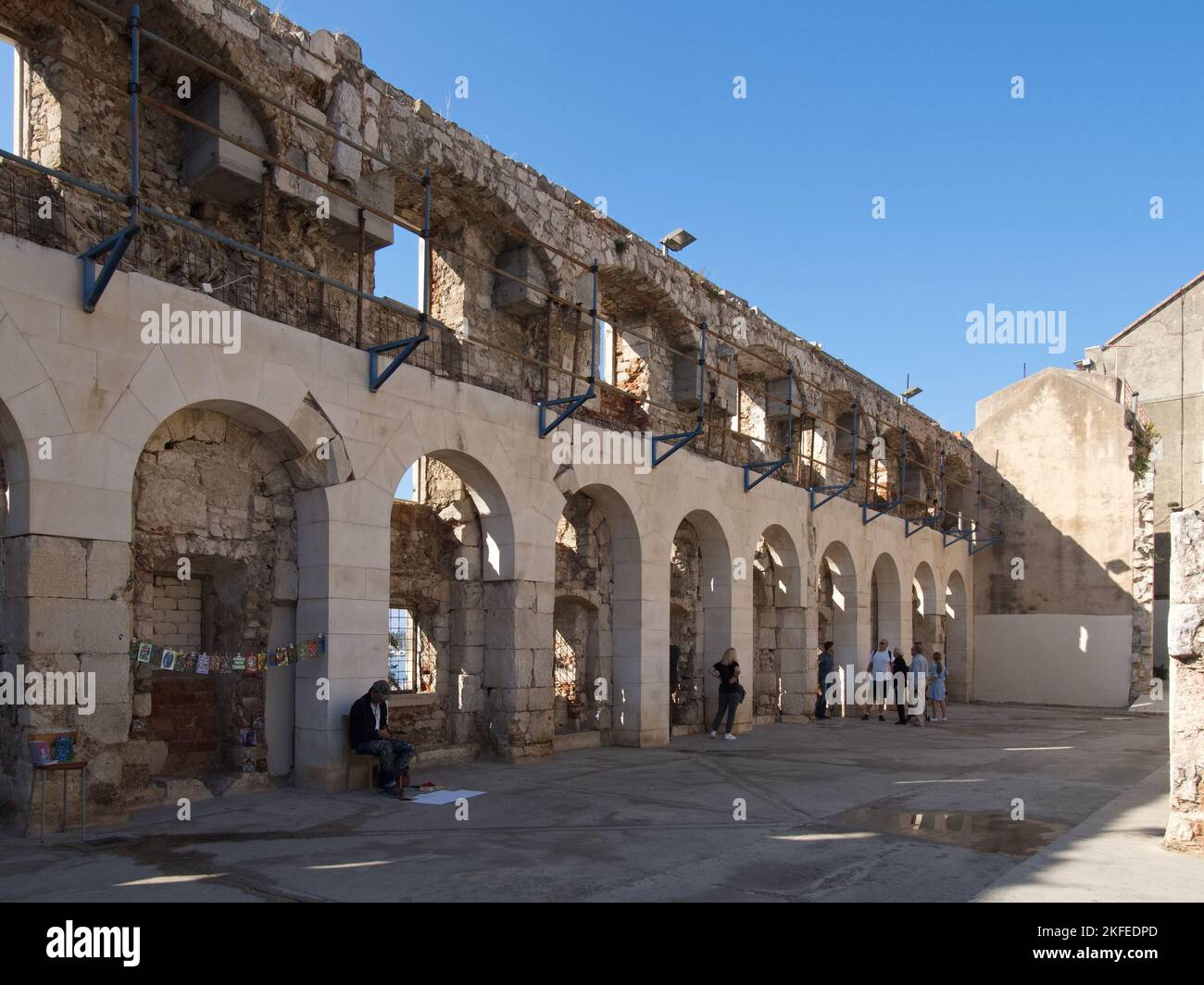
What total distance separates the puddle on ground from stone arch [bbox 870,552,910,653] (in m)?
13.7

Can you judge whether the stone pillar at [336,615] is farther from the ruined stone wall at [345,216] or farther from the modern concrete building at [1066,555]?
the modern concrete building at [1066,555]

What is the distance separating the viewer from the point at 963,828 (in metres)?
7.39

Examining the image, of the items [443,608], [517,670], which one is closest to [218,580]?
[443,608]

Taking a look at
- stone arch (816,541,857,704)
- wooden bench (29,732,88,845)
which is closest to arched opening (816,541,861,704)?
stone arch (816,541,857,704)

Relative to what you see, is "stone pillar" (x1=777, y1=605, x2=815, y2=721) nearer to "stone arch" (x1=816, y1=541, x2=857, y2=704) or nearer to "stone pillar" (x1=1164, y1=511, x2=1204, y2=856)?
"stone arch" (x1=816, y1=541, x2=857, y2=704)

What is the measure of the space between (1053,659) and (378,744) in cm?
1988

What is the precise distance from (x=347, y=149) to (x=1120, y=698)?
20569 millimetres

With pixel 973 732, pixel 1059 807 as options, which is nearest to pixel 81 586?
pixel 1059 807

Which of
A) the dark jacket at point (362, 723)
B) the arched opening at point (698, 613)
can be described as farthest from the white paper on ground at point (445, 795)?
the arched opening at point (698, 613)

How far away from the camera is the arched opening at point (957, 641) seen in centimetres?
2466

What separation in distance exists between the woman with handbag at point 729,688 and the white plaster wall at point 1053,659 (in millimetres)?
12631

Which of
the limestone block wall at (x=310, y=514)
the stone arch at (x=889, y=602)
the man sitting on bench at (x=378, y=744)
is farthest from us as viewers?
the stone arch at (x=889, y=602)
